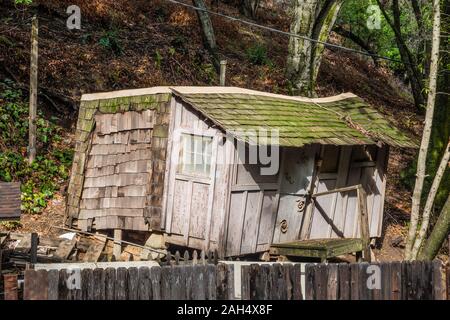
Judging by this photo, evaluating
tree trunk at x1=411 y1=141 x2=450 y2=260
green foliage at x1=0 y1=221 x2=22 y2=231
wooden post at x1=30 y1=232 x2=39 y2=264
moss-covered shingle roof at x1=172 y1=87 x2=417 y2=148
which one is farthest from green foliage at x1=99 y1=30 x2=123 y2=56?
tree trunk at x1=411 y1=141 x2=450 y2=260

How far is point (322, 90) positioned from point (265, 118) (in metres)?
14.1

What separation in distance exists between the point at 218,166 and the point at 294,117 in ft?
7.60

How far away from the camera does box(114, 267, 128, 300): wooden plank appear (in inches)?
284

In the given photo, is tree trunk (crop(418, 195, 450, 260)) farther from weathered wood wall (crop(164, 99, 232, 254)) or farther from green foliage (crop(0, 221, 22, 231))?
green foliage (crop(0, 221, 22, 231))

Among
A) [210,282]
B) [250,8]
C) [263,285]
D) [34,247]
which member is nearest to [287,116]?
[34,247]

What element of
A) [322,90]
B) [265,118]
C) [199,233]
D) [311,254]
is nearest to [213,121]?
[265,118]

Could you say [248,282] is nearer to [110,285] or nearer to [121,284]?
[121,284]

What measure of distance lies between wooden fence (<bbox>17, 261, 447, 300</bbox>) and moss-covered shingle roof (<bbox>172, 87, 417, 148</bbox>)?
5.04 meters

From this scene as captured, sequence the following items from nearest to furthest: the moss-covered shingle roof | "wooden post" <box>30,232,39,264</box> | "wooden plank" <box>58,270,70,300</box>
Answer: "wooden plank" <box>58,270,70,300</box> → "wooden post" <box>30,232,39,264</box> → the moss-covered shingle roof

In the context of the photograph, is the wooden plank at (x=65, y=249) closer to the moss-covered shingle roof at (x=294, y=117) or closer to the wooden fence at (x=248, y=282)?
the moss-covered shingle roof at (x=294, y=117)

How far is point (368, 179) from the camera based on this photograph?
1633cm

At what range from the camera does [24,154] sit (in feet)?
57.1

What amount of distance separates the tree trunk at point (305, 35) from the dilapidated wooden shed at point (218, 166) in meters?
4.58

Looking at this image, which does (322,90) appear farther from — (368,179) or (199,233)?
(199,233)
